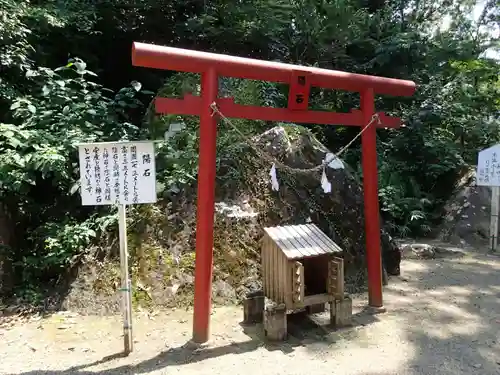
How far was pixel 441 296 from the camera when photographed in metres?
5.06

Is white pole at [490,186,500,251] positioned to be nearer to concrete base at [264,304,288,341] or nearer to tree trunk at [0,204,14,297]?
concrete base at [264,304,288,341]

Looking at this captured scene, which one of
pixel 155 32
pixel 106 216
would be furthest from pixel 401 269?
pixel 155 32

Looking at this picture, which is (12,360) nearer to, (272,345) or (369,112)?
(272,345)

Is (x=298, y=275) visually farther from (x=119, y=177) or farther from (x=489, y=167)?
(x=489, y=167)

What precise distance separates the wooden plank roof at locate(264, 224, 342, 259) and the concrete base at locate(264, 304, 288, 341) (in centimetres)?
49

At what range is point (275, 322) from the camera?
3.68 m

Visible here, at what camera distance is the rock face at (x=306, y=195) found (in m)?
5.39

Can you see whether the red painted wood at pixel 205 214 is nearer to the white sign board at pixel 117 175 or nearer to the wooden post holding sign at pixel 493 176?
the white sign board at pixel 117 175

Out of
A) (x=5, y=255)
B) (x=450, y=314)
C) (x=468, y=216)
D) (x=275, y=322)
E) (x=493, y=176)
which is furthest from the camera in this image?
(x=468, y=216)

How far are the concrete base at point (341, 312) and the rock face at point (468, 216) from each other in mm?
5612

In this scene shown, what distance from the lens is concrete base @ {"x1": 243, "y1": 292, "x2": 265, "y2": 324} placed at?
4094 millimetres

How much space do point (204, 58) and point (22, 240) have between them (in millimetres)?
3559

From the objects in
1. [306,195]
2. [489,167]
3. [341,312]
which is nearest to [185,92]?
[306,195]

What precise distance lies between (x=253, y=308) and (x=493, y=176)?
614 cm
